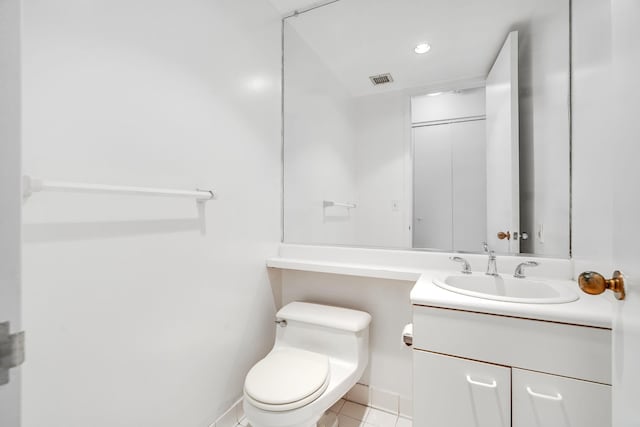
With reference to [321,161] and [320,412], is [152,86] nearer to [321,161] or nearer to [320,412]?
[321,161]

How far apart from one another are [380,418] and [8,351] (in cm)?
160

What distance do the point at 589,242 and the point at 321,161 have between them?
140cm

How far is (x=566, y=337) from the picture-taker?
32.6 inches

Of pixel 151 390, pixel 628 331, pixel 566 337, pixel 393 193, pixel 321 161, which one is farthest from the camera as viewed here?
pixel 321 161

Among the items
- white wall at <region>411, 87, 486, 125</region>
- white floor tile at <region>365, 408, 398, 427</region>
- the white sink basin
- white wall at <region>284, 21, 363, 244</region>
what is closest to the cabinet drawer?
the white sink basin

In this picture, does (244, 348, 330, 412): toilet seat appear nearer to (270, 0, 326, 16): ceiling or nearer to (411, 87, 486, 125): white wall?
(411, 87, 486, 125): white wall

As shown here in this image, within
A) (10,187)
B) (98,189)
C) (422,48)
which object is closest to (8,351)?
(10,187)

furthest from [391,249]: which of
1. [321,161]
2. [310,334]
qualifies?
[321,161]

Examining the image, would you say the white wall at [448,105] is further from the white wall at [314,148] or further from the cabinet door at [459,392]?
the cabinet door at [459,392]

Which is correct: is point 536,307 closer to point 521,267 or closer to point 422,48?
point 521,267

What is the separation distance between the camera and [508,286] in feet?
3.92

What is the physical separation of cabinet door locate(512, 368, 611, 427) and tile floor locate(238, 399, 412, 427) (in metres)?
0.76

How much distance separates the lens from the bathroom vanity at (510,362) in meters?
0.81

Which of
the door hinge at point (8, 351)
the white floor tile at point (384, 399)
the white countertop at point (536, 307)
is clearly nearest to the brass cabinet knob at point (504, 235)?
the white countertop at point (536, 307)
